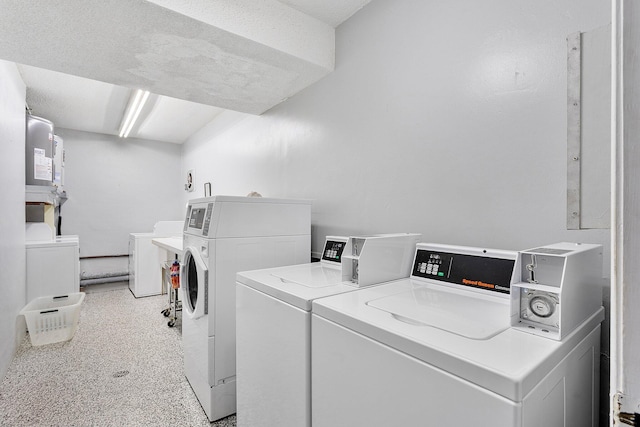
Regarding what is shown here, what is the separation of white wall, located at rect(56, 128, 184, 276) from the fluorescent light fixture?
0.52 meters

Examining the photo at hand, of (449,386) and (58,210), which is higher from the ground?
(58,210)

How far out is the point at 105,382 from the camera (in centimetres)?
228

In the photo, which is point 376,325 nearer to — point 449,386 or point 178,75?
point 449,386

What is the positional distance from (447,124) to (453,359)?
123 cm

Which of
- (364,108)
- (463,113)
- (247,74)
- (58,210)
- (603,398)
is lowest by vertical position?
(603,398)

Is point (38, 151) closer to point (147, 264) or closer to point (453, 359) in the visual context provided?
point (147, 264)

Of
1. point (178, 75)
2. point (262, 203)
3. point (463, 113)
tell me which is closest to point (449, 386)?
point (463, 113)

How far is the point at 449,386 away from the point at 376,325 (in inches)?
9.2

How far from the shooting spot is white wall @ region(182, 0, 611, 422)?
1.22 meters

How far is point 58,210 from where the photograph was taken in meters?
Answer: 4.89

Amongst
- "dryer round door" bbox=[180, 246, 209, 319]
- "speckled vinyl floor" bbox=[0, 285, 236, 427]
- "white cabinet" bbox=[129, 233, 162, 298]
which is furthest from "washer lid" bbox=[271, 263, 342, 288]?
"white cabinet" bbox=[129, 233, 162, 298]

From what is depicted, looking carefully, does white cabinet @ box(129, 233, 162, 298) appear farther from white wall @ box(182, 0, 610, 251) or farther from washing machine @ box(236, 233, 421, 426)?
washing machine @ box(236, 233, 421, 426)

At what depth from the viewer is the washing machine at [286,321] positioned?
1145mm

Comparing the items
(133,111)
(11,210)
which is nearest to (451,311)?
(11,210)
